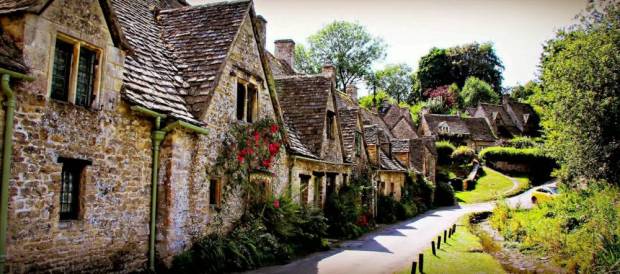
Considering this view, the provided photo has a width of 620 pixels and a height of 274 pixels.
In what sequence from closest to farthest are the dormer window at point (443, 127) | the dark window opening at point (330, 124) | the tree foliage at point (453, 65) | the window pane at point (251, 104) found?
1. the window pane at point (251, 104)
2. the dark window opening at point (330, 124)
3. the dormer window at point (443, 127)
4. the tree foliage at point (453, 65)

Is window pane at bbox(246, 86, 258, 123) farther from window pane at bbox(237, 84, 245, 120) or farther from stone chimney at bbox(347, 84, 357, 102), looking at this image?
stone chimney at bbox(347, 84, 357, 102)

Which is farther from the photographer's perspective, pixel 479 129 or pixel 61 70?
pixel 479 129

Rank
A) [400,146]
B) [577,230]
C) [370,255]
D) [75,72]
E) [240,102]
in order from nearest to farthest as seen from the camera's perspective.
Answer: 1. [75,72]
2. [240,102]
3. [370,255]
4. [577,230]
5. [400,146]

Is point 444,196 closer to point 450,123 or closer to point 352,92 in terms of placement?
point 352,92

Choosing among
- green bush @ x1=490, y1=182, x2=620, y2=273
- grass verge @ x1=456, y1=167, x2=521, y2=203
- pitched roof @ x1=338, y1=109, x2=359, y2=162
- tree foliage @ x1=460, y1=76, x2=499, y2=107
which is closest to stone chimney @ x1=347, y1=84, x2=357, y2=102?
pitched roof @ x1=338, y1=109, x2=359, y2=162

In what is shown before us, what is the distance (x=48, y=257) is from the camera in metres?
8.20

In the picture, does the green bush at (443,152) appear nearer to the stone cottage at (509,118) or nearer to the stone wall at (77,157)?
the stone cottage at (509,118)

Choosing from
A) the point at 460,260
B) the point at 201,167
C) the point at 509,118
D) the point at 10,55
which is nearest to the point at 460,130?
the point at 509,118

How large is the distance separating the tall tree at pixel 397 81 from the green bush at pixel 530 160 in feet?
112

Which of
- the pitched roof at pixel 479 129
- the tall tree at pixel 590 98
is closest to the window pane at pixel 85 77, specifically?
the tall tree at pixel 590 98

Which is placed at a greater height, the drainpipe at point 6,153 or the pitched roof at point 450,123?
the pitched roof at point 450,123

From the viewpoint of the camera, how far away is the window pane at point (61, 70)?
874 centimetres

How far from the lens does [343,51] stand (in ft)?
228

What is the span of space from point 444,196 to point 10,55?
44.3 meters
